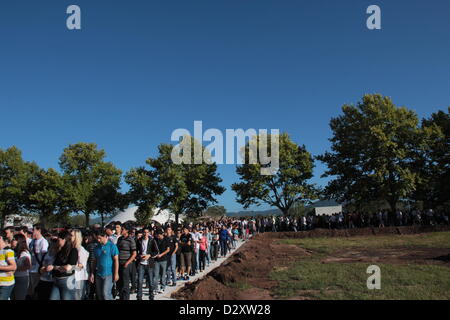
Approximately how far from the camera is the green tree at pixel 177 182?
151ft

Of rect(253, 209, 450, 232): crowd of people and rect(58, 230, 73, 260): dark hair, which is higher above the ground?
rect(58, 230, 73, 260): dark hair

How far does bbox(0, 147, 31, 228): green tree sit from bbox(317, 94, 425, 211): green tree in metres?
42.8

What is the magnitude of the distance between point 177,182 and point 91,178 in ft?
45.4

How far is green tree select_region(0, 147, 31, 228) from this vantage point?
45.1 metres

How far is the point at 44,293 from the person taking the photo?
19.6 feet

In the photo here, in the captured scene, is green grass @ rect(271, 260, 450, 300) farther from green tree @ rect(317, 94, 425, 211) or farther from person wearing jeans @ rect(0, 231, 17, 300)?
green tree @ rect(317, 94, 425, 211)

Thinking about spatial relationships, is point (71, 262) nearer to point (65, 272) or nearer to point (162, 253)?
point (65, 272)

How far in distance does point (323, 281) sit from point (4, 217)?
51314 millimetres

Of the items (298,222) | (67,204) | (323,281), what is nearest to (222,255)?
(323,281)

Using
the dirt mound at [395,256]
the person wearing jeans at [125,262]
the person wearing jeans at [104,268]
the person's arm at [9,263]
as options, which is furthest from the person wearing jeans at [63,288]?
the dirt mound at [395,256]

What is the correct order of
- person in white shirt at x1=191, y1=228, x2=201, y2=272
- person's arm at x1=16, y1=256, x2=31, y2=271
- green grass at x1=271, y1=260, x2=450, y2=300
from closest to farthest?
person's arm at x1=16, y1=256, x2=31, y2=271 → green grass at x1=271, y1=260, x2=450, y2=300 → person in white shirt at x1=191, y1=228, x2=201, y2=272

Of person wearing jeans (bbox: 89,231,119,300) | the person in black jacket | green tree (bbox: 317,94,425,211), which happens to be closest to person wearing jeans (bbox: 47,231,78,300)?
person wearing jeans (bbox: 89,231,119,300)

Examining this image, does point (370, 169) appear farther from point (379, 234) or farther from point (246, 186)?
point (246, 186)
